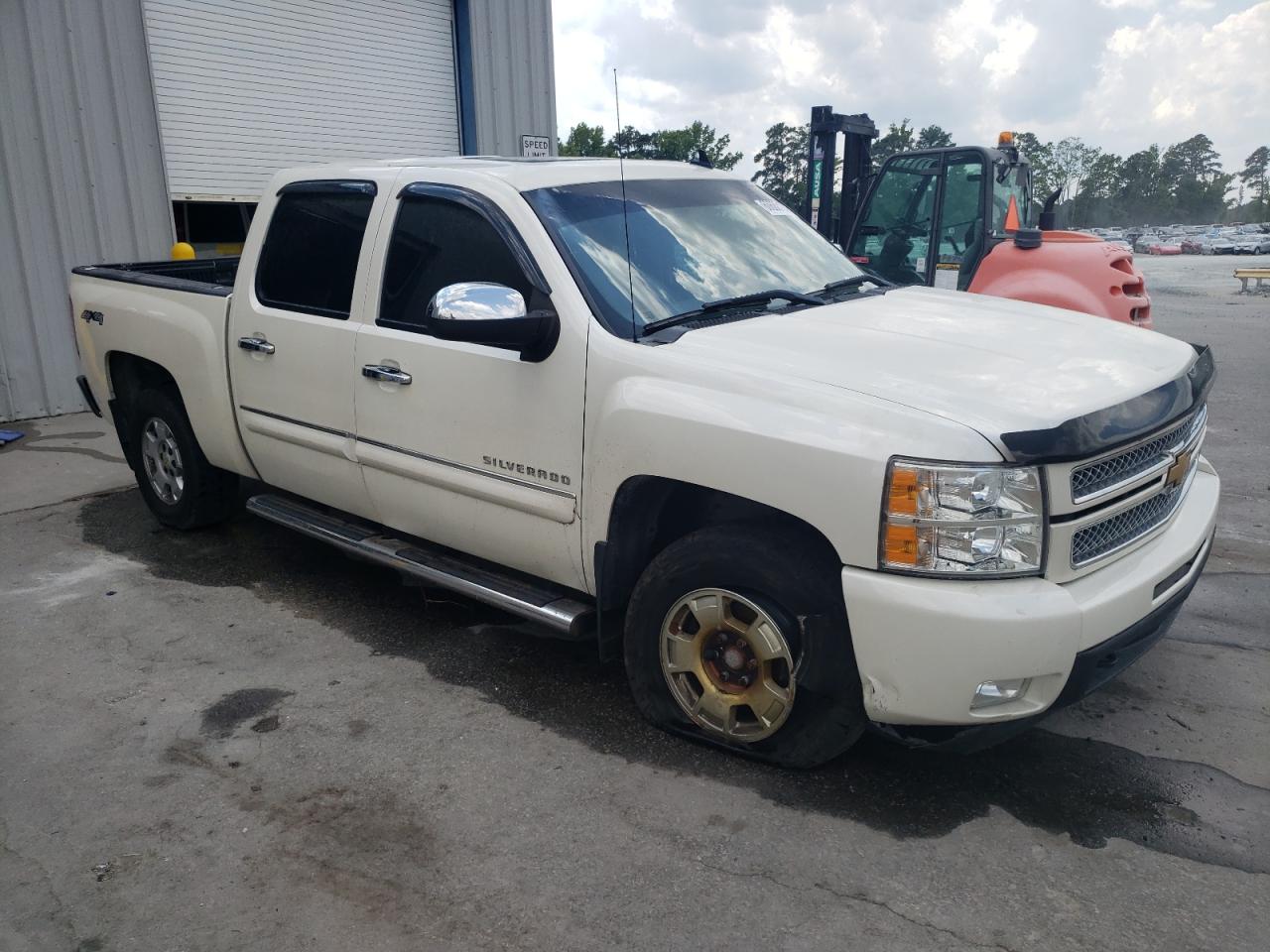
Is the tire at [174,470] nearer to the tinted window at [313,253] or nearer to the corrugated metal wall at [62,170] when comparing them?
the tinted window at [313,253]

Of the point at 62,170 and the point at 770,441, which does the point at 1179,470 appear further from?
the point at 62,170

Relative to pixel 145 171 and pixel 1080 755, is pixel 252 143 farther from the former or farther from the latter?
pixel 1080 755

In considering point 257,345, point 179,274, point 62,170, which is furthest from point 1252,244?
point 257,345

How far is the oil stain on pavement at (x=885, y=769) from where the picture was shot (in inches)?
121

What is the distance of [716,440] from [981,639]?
0.94 m

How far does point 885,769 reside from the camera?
3387 millimetres

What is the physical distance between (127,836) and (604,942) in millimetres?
1538

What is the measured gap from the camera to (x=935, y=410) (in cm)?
280

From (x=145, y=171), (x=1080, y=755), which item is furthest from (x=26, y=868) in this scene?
(x=145, y=171)

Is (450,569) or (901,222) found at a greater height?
(901,222)

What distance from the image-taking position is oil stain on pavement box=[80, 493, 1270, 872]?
3.06 m

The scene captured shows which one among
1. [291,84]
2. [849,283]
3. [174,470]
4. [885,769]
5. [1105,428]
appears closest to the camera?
[1105,428]

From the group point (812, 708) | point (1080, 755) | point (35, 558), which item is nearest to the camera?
point (812, 708)

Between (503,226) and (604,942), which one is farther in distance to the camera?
(503,226)
